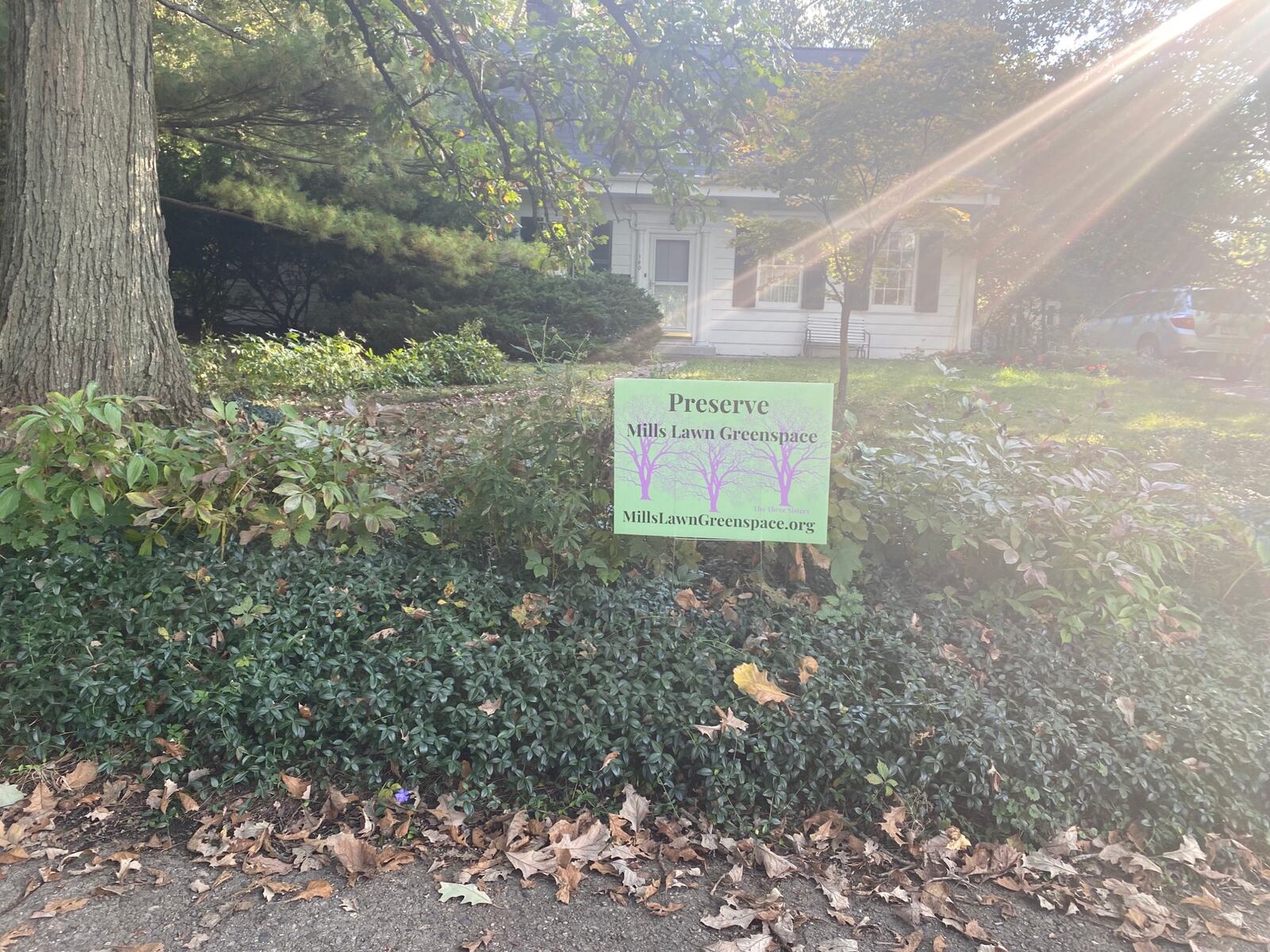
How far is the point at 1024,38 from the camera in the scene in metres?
17.6

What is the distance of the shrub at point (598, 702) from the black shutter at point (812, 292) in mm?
12148

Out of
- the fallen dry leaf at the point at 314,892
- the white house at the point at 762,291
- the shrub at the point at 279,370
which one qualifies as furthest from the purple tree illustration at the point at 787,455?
the white house at the point at 762,291

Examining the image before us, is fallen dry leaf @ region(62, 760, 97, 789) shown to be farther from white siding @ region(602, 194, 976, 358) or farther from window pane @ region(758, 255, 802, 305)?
window pane @ region(758, 255, 802, 305)

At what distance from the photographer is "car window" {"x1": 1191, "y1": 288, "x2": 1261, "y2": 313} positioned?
45.7ft

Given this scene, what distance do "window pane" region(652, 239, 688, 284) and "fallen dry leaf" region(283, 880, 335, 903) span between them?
13.4 m

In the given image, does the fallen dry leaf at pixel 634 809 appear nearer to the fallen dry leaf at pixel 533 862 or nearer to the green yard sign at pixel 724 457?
the fallen dry leaf at pixel 533 862

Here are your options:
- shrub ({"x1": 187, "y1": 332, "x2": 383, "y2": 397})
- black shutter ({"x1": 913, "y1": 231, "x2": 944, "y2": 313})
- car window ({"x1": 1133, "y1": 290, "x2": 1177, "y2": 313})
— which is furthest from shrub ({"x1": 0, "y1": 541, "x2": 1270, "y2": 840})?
car window ({"x1": 1133, "y1": 290, "x2": 1177, "y2": 313})

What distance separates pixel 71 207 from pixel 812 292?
1246cm

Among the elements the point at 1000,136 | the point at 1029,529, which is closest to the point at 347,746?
the point at 1029,529

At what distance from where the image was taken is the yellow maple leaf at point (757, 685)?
9.12 ft

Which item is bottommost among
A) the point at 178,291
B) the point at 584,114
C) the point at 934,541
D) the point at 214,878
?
the point at 214,878

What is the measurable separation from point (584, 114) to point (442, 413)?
93.1 inches

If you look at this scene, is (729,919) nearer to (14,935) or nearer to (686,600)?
(686,600)

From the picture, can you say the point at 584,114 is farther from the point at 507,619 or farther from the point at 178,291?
the point at 178,291
